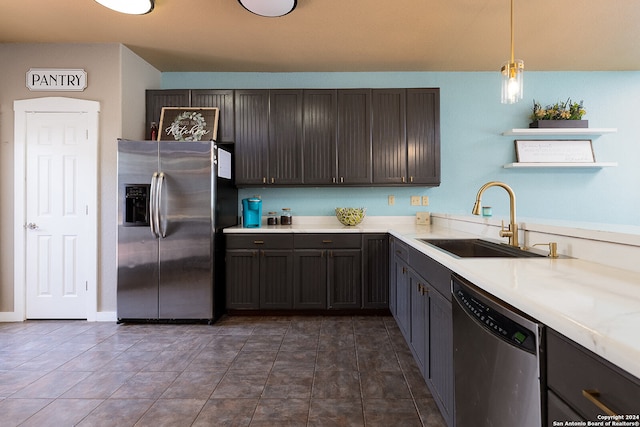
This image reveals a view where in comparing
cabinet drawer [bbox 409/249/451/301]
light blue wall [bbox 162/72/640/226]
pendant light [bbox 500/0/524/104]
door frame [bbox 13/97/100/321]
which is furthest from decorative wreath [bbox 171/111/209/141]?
pendant light [bbox 500/0/524/104]

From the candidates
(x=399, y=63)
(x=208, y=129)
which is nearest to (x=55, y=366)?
(x=208, y=129)

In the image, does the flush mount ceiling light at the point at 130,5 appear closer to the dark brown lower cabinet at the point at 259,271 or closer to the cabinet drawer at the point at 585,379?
→ the dark brown lower cabinet at the point at 259,271

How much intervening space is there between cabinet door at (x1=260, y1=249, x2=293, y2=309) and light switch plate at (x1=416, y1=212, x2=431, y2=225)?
1563 mm

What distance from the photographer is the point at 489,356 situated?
1.08m

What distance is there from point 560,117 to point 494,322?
382 cm

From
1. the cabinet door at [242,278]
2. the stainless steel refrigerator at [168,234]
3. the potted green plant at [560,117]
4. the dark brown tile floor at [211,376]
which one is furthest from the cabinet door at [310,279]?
the potted green plant at [560,117]

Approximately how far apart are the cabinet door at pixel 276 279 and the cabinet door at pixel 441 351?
69.3 inches

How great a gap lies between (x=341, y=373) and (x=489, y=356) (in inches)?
53.5

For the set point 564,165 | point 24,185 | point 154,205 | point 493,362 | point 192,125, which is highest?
point 192,125

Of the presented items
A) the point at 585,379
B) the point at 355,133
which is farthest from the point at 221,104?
the point at 585,379

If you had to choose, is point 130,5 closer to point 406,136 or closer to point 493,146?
point 406,136

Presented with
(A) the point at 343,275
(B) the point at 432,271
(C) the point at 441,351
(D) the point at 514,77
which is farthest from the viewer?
(A) the point at 343,275

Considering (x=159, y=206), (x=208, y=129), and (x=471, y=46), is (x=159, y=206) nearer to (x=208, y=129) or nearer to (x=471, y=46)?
(x=208, y=129)

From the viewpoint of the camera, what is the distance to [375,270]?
3.36 metres
